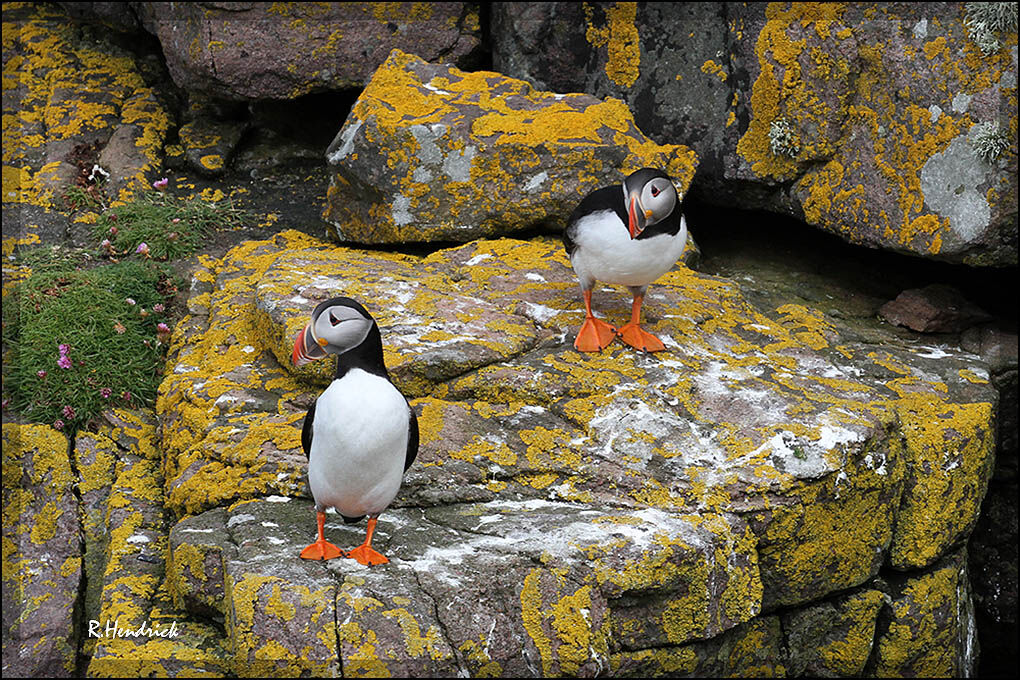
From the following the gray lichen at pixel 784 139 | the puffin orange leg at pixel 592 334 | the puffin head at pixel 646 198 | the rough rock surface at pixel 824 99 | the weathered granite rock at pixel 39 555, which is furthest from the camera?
the gray lichen at pixel 784 139

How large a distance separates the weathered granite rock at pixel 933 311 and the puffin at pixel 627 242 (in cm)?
183

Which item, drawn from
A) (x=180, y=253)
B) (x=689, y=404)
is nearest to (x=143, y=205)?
(x=180, y=253)

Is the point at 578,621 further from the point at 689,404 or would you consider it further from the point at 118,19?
the point at 118,19

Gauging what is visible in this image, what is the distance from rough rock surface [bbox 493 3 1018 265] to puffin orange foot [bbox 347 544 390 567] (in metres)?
3.69

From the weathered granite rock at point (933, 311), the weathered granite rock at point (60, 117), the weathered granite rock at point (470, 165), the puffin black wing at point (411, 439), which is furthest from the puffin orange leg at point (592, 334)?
the weathered granite rock at point (60, 117)

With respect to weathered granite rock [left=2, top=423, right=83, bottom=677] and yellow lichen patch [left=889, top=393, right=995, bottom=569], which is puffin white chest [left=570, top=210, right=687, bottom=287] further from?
weathered granite rock [left=2, top=423, right=83, bottom=677]

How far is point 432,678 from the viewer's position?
11.9ft

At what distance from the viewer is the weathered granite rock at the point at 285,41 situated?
723 cm

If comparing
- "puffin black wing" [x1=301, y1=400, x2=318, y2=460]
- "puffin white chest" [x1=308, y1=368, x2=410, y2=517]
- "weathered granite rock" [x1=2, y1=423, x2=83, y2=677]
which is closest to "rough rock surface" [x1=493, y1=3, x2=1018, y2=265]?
"puffin white chest" [x1=308, y1=368, x2=410, y2=517]

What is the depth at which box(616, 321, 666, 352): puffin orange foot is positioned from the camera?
5.22 metres

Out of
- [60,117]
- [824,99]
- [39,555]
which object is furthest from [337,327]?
[60,117]

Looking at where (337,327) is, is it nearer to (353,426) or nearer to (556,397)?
(353,426)

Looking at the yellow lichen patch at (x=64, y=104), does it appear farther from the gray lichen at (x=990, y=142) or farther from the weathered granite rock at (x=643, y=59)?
the gray lichen at (x=990, y=142)

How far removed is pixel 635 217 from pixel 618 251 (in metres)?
0.25
